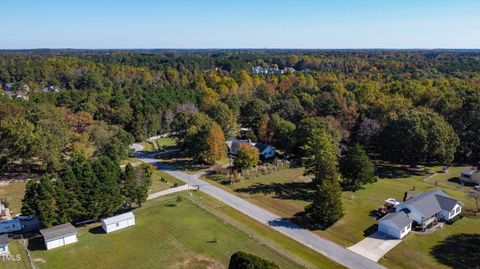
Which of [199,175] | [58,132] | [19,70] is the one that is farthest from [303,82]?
[19,70]

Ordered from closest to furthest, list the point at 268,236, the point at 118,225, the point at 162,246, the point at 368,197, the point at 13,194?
1. the point at 162,246
2. the point at 268,236
3. the point at 118,225
4. the point at 368,197
5. the point at 13,194

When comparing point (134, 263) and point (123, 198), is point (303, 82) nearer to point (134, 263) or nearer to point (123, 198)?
point (123, 198)

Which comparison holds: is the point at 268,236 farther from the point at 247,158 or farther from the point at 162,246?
the point at 247,158

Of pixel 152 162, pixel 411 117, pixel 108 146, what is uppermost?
pixel 411 117

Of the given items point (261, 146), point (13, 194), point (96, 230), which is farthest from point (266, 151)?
point (13, 194)

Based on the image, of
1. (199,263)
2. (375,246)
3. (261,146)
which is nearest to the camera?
(199,263)

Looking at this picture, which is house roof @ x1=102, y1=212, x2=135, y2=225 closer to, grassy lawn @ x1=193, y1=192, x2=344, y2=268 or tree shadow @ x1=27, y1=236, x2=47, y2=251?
tree shadow @ x1=27, y1=236, x2=47, y2=251
